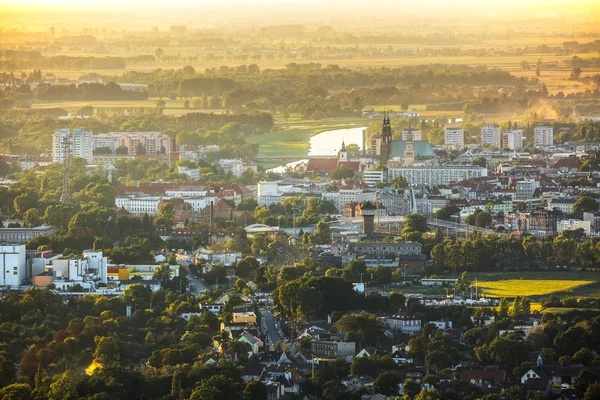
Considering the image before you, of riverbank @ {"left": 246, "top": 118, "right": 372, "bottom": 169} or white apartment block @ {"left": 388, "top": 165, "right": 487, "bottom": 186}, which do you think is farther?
riverbank @ {"left": 246, "top": 118, "right": 372, "bottom": 169}

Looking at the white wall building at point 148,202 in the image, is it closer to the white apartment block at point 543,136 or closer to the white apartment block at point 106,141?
the white apartment block at point 106,141

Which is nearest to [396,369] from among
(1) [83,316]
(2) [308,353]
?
(2) [308,353]

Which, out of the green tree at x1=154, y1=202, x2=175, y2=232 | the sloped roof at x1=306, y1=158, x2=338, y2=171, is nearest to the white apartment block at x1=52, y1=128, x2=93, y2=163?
the sloped roof at x1=306, y1=158, x2=338, y2=171

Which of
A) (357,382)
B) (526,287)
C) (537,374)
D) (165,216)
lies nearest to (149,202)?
(165,216)

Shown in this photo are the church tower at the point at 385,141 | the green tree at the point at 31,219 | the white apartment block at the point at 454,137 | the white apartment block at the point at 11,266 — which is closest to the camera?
the white apartment block at the point at 11,266

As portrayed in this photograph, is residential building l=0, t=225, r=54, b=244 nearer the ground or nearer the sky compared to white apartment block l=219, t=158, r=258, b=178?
nearer the ground

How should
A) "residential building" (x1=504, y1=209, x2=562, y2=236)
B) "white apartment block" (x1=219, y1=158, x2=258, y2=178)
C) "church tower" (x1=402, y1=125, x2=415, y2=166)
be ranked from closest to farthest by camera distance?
1. "residential building" (x1=504, y1=209, x2=562, y2=236)
2. "white apartment block" (x1=219, y1=158, x2=258, y2=178)
3. "church tower" (x1=402, y1=125, x2=415, y2=166)

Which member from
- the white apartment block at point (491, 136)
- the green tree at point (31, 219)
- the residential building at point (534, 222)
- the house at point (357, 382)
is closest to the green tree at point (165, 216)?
the green tree at point (31, 219)

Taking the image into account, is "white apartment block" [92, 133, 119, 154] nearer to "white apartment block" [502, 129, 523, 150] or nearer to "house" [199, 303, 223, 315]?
"white apartment block" [502, 129, 523, 150]
